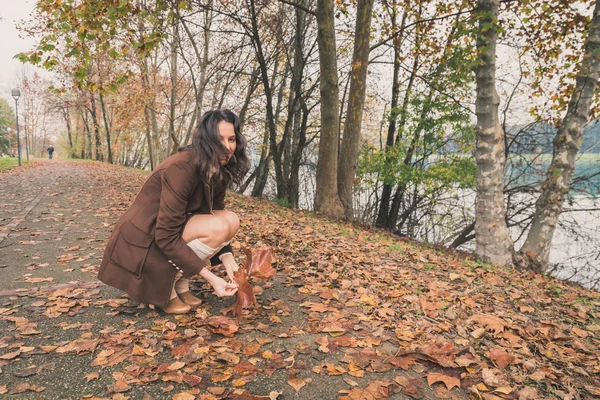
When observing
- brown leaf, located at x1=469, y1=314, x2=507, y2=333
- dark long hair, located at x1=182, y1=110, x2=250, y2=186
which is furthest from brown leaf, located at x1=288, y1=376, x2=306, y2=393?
brown leaf, located at x1=469, y1=314, x2=507, y2=333

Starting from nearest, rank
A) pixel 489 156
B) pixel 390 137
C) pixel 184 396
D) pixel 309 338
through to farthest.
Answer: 1. pixel 184 396
2. pixel 309 338
3. pixel 489 156
4. pixel 390 137

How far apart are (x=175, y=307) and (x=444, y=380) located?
6.58 ft

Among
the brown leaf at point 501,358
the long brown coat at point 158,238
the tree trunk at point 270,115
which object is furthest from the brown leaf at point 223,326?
the tree trunk at point 270,115

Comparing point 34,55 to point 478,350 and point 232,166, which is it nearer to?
point 232,166

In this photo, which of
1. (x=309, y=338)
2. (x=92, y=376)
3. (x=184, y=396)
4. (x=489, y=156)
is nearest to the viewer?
(x=184, y=396)

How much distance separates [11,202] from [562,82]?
41.6ft

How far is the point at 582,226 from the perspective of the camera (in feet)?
33.1

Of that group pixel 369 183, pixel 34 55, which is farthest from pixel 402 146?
pixel 34 55

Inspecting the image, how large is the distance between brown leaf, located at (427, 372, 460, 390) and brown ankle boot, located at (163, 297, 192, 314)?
1.85 metres

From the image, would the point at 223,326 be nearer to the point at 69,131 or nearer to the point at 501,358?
the point at 501,358

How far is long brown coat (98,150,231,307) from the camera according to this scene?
8.29ft

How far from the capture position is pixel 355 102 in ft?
30.2

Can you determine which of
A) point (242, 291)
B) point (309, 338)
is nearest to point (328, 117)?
point (242, 291)

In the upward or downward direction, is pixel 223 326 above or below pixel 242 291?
below
